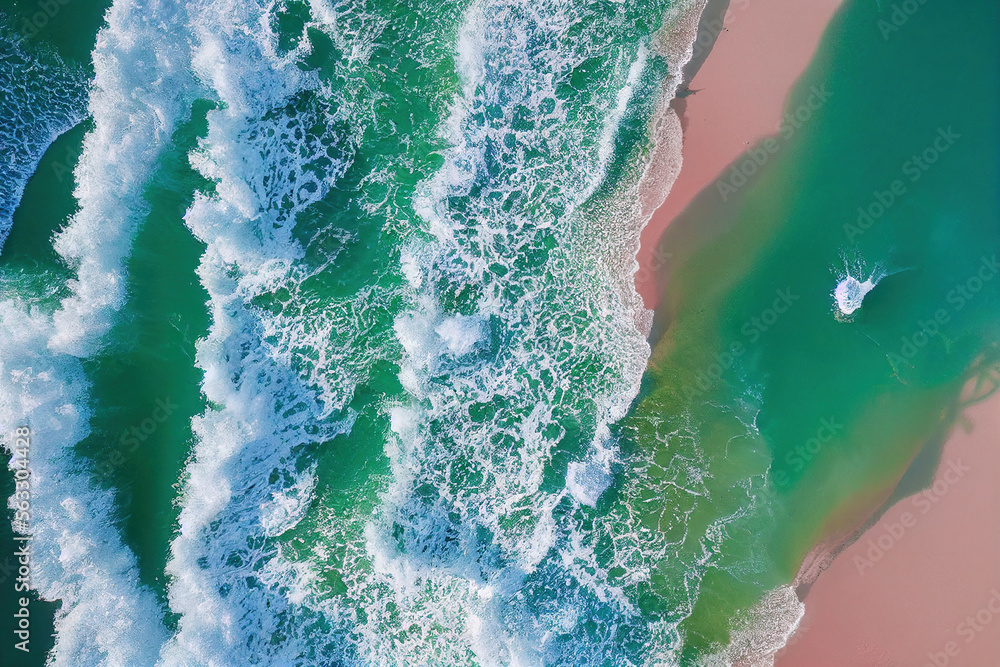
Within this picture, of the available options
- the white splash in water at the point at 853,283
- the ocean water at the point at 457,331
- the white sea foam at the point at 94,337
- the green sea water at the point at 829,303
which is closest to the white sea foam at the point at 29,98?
the ocean water at the point at 457,331

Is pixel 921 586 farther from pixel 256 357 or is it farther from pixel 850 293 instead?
pixel 256 357

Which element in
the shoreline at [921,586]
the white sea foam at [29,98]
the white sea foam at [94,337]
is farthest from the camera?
the shoreline at [921,586]

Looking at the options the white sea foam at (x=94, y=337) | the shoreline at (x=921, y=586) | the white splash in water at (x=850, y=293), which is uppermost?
the white splash in water at (x=850, y=293)

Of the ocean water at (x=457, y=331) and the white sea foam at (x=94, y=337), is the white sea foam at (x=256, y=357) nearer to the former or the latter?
the ocean water at (x=457, y=331)

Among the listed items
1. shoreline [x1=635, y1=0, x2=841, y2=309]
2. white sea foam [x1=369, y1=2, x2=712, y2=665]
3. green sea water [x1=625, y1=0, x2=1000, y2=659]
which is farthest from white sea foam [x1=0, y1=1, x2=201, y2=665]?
green sea water [x1=625, y1=0, x2=1000, y2=659]

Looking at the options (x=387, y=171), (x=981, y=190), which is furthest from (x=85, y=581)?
(x=981, y=190)

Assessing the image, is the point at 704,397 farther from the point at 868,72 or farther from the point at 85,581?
the point at 85,581
